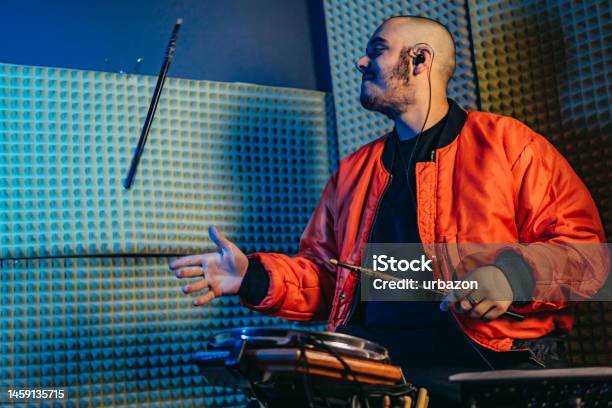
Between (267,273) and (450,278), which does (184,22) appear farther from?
(450,278)

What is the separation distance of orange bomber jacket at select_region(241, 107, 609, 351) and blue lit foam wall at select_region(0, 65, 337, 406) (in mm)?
475

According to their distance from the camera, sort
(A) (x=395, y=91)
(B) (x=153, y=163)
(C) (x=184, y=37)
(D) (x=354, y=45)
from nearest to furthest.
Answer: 1. (A) (x=395, y=91)
2. (B) (x=153, y=163)
3. (C) (x=184, y=37)
4. (D) (x=354, y=45)

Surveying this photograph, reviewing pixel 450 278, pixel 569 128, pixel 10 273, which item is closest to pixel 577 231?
pixel 450 278

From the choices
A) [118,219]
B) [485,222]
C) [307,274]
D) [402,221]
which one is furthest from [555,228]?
[118,219]

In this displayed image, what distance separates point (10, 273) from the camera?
2.49 m

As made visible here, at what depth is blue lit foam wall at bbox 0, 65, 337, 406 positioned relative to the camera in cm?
252

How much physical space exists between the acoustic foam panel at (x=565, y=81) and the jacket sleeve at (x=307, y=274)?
0.74 metres

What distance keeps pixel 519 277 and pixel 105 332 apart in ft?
4.83

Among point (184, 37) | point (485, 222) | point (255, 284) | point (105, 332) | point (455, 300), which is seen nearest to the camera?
point (455, 300)

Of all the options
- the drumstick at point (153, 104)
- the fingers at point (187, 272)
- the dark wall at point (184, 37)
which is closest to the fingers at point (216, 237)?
the fingers at point (187, 272)

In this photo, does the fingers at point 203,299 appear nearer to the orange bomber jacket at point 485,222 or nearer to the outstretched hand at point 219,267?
the outstretched hand at point 219,267

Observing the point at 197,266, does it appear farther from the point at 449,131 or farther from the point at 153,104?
the point at 449,131

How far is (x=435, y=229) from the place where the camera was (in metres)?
2.24

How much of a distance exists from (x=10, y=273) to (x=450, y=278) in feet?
4.82
